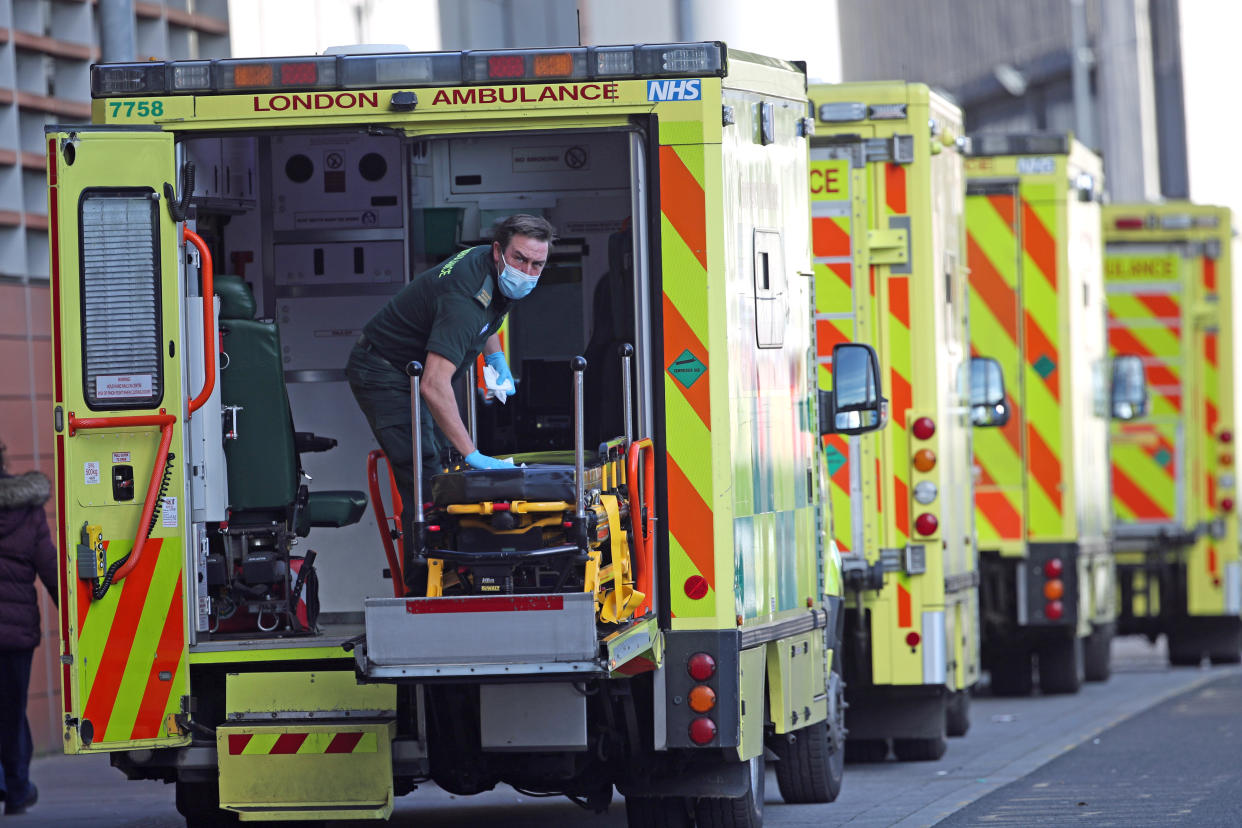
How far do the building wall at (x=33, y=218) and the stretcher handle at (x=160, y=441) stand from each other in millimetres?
5558

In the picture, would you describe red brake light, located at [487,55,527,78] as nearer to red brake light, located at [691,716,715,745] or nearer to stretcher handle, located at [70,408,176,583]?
stretcher handle, located at [70,408,176,583]

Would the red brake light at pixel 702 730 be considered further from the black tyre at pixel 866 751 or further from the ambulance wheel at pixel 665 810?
the black tyre at pixel 866 751

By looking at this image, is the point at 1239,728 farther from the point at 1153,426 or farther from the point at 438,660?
the point at 438,660

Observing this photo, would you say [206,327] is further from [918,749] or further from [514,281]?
[918,749]

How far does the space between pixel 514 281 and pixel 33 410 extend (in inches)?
253

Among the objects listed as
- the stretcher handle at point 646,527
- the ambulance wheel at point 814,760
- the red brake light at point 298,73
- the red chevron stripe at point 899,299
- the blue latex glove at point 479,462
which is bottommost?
the ambulance wheel at point 814,760

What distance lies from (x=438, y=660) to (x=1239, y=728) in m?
7.42

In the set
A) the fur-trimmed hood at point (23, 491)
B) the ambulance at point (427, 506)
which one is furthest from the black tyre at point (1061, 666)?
the ambulance at point (427, 506)

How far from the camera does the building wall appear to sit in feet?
43.0

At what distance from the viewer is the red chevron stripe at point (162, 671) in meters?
7.43

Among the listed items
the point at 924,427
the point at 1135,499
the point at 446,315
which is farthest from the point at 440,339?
the point at 1135,499

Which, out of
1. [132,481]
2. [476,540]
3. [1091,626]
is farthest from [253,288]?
[1091,626]

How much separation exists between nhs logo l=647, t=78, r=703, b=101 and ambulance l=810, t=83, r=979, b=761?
3671 millimetres

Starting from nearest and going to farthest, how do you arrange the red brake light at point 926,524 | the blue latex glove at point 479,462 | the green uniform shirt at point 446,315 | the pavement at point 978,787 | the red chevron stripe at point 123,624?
the blue latex glove at point 479,462 → the red chevron stripe at point 123,624 → the green uniform shirt at point 446,315 → the pavement at point 978,787 → the red brake light at point 926,524
